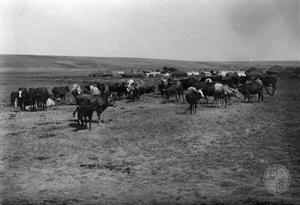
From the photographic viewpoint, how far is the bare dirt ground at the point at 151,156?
9258 millimetres

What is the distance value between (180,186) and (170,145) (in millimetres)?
3753

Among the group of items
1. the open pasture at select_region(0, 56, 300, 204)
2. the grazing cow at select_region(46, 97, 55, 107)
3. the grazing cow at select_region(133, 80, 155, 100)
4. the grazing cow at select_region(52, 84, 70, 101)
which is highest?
the grazing cow at select_region(133, 80, 155, 100)

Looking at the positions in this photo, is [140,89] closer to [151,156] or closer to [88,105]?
[88,105]

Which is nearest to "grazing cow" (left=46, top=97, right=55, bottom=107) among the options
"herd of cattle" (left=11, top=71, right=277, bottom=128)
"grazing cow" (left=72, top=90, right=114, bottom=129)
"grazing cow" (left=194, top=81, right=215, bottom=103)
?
"herd of cattle" (left=11, top=71, right=277, bottom=128)

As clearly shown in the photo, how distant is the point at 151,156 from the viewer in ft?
40.3

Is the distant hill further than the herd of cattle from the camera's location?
Yes

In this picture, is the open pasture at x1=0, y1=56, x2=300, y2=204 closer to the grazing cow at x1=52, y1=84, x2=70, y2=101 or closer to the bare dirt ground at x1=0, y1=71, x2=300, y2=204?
the bare dirt ground at x1=0, y1=71, x2=300, y2=204
